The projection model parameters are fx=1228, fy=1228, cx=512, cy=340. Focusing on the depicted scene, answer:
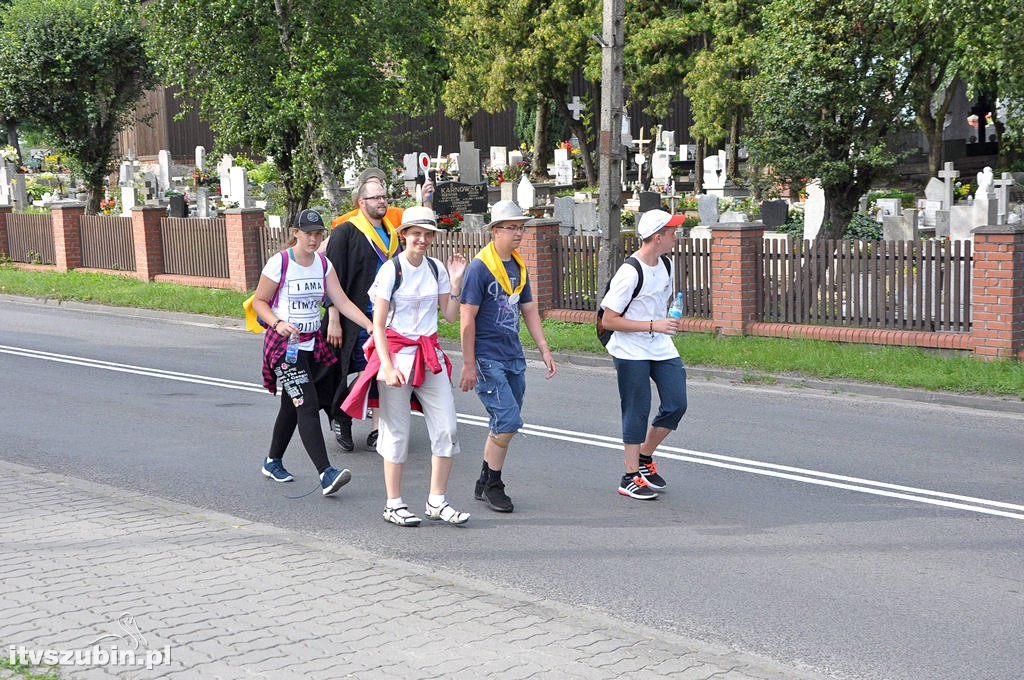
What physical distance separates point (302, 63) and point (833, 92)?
840cm

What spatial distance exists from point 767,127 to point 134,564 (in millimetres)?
13358

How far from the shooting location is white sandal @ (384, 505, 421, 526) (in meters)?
7.21

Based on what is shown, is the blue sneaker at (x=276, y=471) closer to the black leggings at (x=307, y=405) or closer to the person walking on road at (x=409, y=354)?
the black leggings at (x=307, y=405)

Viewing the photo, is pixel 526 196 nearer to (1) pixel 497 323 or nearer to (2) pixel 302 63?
(2) pixel 302 63

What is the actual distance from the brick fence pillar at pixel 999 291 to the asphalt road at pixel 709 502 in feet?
5.78

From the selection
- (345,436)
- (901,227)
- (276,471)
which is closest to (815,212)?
(901,227)

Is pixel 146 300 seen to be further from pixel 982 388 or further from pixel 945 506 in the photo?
pixel 945 506

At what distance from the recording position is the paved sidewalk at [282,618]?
4.88 metres

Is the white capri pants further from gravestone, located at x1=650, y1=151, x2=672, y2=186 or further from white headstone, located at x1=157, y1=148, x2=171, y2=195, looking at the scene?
white headstone, located at x1=157, y1=148, x2=171, y2=195

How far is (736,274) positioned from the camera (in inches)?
565

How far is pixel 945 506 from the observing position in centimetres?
755

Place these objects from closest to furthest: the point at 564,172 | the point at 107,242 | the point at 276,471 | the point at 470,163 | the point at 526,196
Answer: the point at 276,471
the point at 107,242
the point at 526,196
the point at 470,163
the point at 564,172

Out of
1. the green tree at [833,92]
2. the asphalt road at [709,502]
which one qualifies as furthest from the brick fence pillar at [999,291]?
the green tree at [833,92]

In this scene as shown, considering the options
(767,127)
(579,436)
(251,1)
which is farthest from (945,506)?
(251,1)
